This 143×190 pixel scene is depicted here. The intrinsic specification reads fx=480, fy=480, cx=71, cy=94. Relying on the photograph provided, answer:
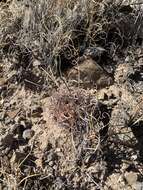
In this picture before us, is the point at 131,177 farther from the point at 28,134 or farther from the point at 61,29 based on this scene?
the point at 61,29

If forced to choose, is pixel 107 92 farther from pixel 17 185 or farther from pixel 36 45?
pixel 17 185

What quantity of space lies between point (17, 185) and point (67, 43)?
0.68 meters

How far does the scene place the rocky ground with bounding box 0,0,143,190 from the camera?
1840 mm

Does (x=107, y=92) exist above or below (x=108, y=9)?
below

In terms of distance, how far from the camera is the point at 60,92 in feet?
6.40

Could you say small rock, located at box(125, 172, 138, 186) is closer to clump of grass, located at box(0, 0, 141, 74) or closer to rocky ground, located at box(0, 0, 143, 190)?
rocky ground, located at box(0, 0, 143, 190)

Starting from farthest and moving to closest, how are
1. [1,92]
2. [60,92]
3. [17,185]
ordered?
[1,92] → [60,92] → [17,185]

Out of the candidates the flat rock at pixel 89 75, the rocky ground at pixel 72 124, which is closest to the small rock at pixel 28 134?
the rocky ground at pixel 72 124

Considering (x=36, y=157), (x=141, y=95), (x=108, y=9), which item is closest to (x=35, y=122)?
(x=36, y=157)

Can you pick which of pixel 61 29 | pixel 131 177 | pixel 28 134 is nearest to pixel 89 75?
pixel 61 29

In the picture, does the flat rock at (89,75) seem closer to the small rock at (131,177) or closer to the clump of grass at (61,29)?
the clump of grass at (61,29)

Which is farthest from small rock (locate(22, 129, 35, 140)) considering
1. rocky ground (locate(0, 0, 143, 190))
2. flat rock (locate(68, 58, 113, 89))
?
flat rock (locate(68, 58, 113, 89))

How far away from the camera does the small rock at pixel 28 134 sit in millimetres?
1944

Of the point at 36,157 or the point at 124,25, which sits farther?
the point at 124,25
